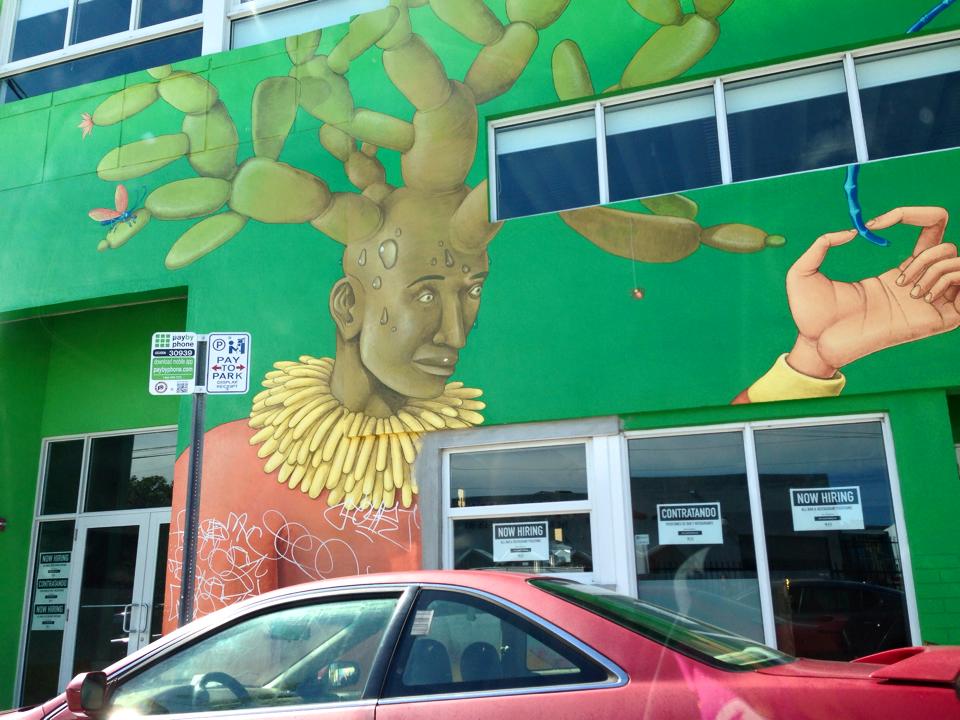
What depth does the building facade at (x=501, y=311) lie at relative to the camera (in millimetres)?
6828

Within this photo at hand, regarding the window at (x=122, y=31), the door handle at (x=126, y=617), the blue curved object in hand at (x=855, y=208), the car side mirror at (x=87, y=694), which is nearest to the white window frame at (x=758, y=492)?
the blue curved object in hand at (x=855, y=208)

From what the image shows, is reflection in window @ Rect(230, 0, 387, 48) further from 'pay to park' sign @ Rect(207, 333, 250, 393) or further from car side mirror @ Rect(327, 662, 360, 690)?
car side mirror @ Rect(327, 662, 360, 690)

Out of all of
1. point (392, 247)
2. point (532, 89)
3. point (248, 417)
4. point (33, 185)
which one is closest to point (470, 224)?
point (392, 247)

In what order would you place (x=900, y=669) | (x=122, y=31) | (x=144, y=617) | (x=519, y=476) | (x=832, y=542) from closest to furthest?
(x=900, y=669)
(x=832, y=542)
(x=519, y=476)
(x=144, y=617)
(x=122, y=31)

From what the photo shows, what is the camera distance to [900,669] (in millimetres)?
2654

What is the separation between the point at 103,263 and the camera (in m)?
9.46

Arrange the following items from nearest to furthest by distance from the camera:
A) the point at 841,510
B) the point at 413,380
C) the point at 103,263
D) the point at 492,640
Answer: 1. the point at 492,640
2. the point at 841,510
3. the point at 413,380
4. the point at 103,263

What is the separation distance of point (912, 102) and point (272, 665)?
22.2ft

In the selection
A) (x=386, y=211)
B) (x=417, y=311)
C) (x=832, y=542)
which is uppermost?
(x=386, y=211)

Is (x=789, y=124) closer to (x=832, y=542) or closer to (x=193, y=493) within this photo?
(x=832, y=542)

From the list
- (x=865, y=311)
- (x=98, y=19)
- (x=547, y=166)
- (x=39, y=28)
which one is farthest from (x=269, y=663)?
(x=39, y=28)

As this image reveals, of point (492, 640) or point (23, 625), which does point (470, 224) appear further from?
point (23, 625)

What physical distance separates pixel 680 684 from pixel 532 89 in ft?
22.0

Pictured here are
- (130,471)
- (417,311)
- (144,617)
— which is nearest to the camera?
(417,311)
